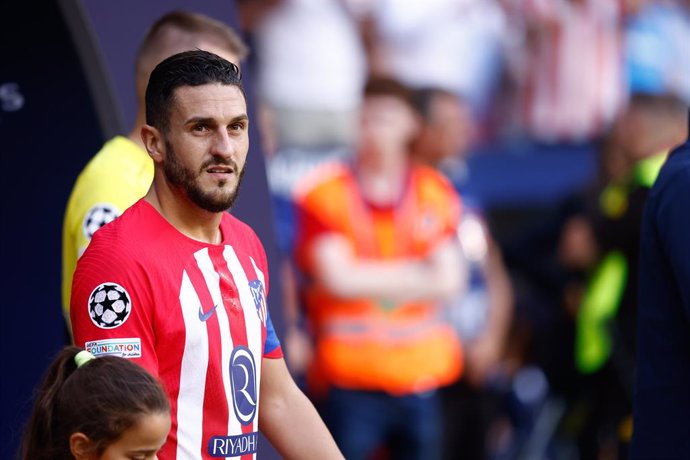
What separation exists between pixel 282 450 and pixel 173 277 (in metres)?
0.71

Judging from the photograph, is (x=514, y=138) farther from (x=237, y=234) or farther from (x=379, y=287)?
(x=237, y=234)

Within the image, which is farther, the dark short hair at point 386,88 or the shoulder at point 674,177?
the dark short hair at point 386,88

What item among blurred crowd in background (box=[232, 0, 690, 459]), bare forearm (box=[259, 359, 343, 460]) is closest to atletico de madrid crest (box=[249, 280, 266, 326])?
bare forearm (box=[259, 359, 343, 460])

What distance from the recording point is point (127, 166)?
4.08 meters

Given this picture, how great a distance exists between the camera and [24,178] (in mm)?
4941

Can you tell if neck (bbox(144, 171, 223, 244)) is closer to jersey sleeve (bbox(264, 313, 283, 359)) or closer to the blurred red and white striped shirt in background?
jersey sleeve (bbox(264, 313, 283, 359))

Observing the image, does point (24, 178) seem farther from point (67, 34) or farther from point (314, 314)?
point (314, 314)

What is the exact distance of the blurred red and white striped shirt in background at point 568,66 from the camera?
9.16m

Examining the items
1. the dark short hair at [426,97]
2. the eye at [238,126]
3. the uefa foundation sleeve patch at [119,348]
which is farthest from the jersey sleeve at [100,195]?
the dark short hair at [426,97]

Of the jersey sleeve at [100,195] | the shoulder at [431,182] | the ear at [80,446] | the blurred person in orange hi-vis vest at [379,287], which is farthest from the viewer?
the shoulder at [431,182]

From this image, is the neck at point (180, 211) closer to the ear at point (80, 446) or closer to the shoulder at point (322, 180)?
the ear at point (80, 446)

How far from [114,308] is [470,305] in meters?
5.84

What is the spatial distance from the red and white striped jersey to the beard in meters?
0.10

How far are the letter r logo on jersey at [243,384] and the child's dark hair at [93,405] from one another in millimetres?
292
